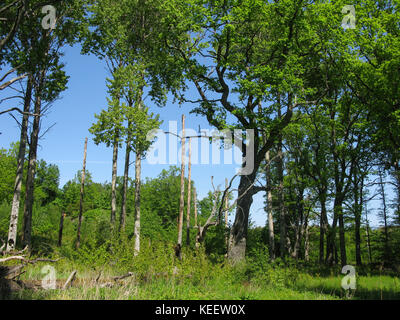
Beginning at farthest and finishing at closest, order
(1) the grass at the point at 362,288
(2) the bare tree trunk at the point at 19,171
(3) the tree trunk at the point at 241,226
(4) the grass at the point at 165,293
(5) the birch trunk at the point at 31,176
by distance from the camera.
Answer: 1. (5) the birch trunk at the point at 31,176
2. (3) the tree trunk at the point at 241,226
3. (2) the bare tree trunk at the point at 19,171
4. (1) the grass at the point at 362,288
5. (4) the grass at the point at 165,293

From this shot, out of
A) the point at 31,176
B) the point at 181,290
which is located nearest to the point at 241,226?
the point at 181,290

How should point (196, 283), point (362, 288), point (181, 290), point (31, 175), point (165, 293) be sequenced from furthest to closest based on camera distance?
point (31, 175)
point (362, 288)
point (196, 283)
point (181, 290)
point (165, 293)

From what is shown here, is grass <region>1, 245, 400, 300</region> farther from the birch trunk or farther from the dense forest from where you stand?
the birch trunk

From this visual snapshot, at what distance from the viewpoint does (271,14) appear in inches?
660

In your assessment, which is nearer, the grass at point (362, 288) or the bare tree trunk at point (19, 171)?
the grass at point (362, 288)

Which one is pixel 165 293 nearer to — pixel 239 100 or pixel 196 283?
pixel 196 283

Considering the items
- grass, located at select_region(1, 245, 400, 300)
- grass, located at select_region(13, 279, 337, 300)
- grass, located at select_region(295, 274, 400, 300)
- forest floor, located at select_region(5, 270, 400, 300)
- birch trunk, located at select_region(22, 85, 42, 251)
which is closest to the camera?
grass, located at select_region(13, 279, 337, 300)

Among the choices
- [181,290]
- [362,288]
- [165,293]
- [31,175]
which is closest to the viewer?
[165,293]

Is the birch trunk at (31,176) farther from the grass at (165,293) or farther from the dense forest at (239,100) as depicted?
the grass at (165,293)

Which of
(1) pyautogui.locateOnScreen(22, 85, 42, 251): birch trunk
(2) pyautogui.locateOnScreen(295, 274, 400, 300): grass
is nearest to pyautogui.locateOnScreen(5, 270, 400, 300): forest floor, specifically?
(2) pyautogui.locateOnScreen(295, 274, 400, 300): grass

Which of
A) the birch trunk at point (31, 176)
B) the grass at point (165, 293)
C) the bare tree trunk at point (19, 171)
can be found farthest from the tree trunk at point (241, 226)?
the birch trunk at point (31, 176)

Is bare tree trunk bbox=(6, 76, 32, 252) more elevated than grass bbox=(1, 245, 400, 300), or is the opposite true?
bare tree trunk bbox=(6, 76, 32, 252)
